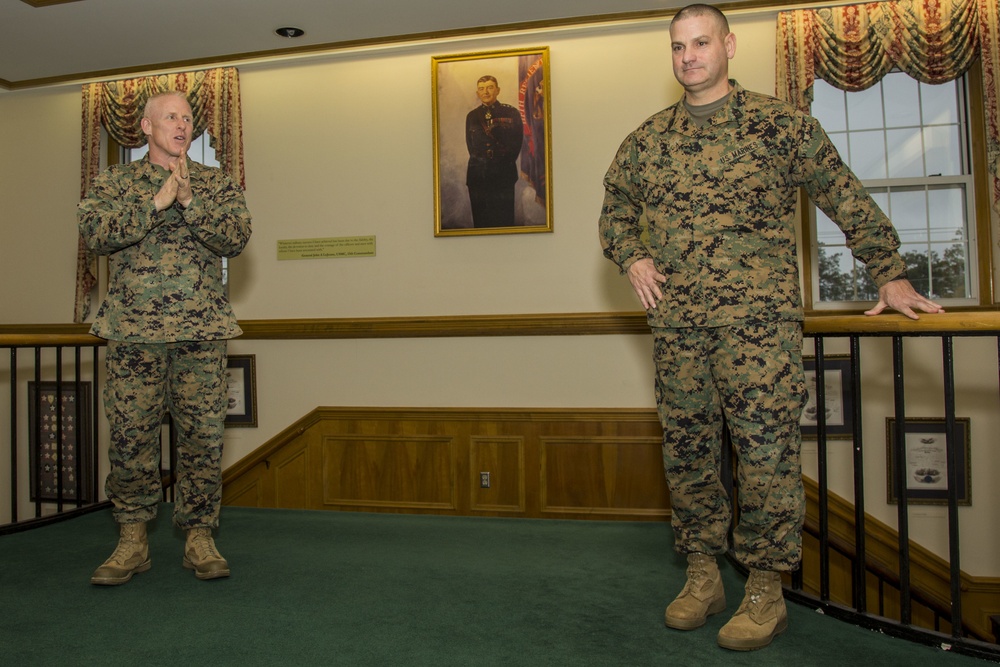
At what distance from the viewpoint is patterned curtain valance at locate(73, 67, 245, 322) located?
195 inches

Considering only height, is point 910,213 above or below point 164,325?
above

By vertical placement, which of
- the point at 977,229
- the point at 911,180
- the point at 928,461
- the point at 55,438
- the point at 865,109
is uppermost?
the point at 865,109

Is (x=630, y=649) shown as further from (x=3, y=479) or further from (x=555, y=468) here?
(x=3, y=479)

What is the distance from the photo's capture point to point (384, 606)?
239 cm

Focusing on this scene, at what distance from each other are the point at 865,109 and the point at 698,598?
3541mm

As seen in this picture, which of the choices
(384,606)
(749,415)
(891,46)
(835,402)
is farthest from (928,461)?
(384,606)

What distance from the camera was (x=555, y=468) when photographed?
4453 mm

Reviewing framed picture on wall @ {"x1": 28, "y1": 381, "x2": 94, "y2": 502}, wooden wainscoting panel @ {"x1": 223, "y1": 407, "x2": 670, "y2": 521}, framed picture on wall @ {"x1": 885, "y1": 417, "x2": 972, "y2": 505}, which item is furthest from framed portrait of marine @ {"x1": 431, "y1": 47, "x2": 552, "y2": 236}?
framed picture on wall @ {"x1": 28, "y1": 381, "x2": 94, "y2": 502}

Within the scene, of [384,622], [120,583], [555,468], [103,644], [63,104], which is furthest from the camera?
[63,104]

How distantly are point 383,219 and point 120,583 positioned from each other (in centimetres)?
280

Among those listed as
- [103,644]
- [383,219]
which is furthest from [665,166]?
[383,219]

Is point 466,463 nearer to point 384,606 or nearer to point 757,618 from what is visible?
point 384,606

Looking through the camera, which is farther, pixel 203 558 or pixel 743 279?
pixel 203 558

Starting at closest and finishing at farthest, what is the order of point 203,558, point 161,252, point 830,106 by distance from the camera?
1. point 161,252
2. point 203,558
3. point 830,106
